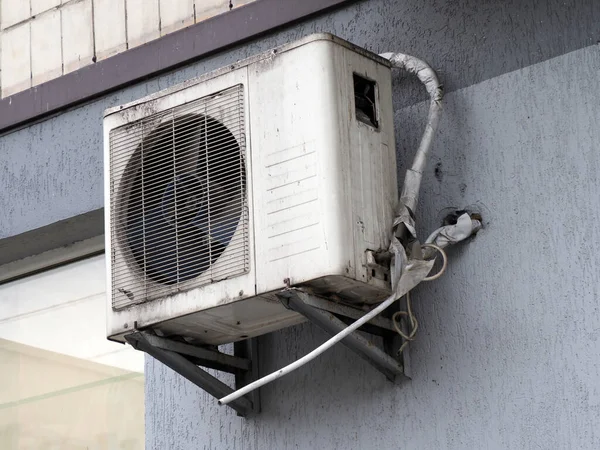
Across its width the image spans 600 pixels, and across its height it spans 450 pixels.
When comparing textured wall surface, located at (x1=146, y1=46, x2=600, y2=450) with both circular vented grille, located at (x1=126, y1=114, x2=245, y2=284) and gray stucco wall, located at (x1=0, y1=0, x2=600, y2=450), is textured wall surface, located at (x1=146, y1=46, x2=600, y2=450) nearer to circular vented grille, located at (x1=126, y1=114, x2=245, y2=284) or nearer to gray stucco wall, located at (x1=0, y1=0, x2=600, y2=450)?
gray stucco wall, located at (x1=0, y1=0, x2=600, y2=450)

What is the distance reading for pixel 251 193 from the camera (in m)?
3.98

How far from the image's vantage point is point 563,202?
13.1ft

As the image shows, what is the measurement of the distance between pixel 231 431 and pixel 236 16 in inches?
59.9

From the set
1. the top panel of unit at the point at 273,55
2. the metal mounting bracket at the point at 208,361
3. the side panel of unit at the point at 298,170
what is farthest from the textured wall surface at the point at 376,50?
the metal mounting bracket at the point at 208,361

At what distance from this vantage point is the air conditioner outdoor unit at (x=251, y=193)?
3.87 m

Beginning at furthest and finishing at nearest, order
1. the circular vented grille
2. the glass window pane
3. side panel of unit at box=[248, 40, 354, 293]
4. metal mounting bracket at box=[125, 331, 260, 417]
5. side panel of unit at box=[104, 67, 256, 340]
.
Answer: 1. the glass window pane
2. metal mounting bracket at box=[125, 331, 260, 417]
3. the circular vented grille
4. side panel of unit at box=[104, 67, 256, 340]
5. side panel of unit at box=[248, 40, 354, 293]

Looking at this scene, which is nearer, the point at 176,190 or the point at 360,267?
the point at 360,267

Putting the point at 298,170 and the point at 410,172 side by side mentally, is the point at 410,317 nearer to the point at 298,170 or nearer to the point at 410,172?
the point at 410,172

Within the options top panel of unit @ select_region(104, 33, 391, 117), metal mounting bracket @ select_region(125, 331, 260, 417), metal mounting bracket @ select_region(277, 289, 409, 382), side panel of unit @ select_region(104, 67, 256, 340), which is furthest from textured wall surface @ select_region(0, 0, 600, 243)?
metal mounting bracket @ select_region(125, 331, 260, 417)

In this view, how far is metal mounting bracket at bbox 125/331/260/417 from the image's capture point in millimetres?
4172

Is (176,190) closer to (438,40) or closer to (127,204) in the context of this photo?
(127,204)

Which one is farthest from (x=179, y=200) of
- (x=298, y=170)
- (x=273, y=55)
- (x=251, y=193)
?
(x=273, y=55)

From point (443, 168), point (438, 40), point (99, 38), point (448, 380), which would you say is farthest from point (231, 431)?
point (99, 38)

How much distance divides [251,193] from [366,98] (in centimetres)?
50
